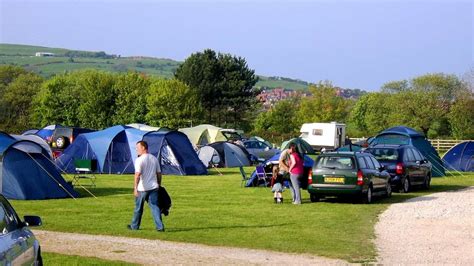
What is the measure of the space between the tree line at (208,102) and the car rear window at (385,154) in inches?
1649

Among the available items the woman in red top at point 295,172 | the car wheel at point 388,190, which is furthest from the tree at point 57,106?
the woman in red top at point 295,172

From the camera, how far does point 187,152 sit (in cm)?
3372

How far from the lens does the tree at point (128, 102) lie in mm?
69312

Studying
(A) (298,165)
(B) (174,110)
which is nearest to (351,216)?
(A) (298,165)

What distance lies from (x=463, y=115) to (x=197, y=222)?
6149 centimetres

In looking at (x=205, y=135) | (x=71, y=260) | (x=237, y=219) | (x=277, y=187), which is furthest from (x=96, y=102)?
(x=71, y=260)

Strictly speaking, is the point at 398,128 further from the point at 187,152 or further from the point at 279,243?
the point at 279,243

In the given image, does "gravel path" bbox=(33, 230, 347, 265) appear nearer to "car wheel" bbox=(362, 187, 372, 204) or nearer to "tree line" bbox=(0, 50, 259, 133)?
"car wheel" bbox=(362, 187, 372, 204)

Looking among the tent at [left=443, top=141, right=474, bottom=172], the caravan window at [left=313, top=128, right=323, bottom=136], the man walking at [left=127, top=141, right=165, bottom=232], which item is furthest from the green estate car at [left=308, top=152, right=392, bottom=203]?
the caravan window at [left=313, top=128, right=323, bottom=136]

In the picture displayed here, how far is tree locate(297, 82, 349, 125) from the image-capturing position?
90.0m

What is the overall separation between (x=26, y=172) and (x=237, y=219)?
295 inches

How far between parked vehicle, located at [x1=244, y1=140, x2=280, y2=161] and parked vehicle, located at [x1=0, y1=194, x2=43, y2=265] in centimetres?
3681

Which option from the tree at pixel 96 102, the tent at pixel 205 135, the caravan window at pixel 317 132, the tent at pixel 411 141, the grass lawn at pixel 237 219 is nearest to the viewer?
the grass lawn at pixel 237 219

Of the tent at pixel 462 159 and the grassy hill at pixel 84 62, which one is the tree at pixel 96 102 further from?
the grassy hill at pixel 84 62
